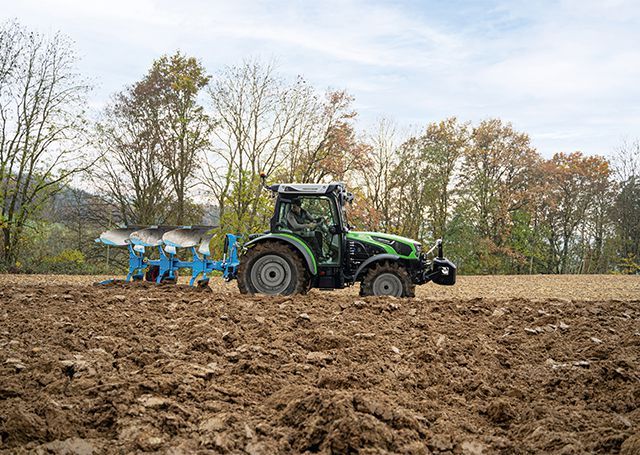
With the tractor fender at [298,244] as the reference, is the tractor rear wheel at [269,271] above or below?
below

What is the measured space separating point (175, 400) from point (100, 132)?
18.1 m

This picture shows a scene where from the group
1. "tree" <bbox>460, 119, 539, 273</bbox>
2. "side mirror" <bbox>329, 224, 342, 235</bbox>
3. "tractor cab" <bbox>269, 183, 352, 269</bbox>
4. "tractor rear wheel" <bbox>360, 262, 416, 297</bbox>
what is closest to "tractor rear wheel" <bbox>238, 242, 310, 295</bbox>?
"tractor cab" <bbox>269, 183, 352, 269</bbox>

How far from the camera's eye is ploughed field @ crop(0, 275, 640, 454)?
10.9 ft

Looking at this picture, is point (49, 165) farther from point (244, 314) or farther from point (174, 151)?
point (244, 314)

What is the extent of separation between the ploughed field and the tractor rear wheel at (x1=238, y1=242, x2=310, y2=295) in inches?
Answer: 57.5

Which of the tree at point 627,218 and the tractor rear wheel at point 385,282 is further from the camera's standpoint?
the tree at point 627,218

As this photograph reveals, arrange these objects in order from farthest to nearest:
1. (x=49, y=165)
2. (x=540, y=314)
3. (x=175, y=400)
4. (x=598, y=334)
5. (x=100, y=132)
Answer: (x=100, y=132)
(x=49, y=165)
(x=540, y=314)
(x=598, y=334)
(x=175, y=400)

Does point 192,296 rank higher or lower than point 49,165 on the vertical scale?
lower

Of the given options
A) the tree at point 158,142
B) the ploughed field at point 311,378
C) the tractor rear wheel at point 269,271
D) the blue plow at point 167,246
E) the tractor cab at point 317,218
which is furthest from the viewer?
the tree at point 158,142

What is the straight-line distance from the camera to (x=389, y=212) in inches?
1015

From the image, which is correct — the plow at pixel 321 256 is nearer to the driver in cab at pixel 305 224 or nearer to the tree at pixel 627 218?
the driver in cab at pixel 305 224

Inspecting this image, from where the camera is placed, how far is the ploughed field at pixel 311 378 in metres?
3.32

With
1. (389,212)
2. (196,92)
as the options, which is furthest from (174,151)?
(389,212)

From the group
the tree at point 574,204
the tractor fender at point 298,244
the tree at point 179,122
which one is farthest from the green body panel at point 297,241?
the tree at point 574,204
